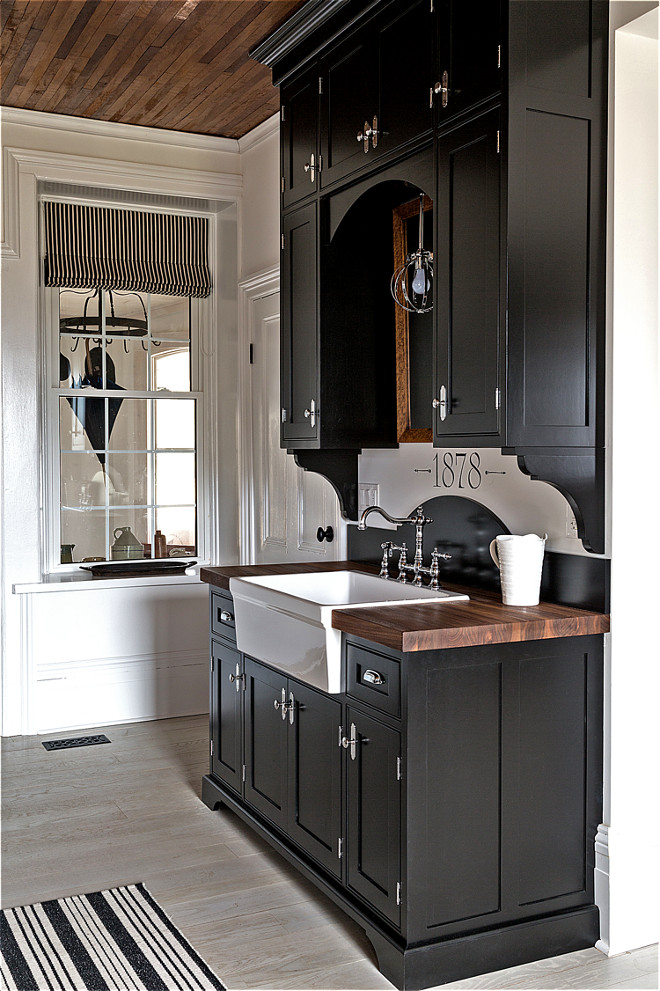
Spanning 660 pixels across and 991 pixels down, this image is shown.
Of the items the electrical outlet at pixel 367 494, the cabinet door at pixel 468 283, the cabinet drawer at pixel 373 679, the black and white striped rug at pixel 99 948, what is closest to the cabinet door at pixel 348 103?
the cabinet door at pixel 468 283

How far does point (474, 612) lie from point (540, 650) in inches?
8.2

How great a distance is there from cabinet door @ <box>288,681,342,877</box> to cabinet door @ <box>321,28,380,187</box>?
1.80 meters

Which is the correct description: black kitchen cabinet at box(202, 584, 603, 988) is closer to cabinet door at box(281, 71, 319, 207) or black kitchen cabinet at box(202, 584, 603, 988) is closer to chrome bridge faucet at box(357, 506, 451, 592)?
chrome bridge faucet at box(357, 506, 451, 592)

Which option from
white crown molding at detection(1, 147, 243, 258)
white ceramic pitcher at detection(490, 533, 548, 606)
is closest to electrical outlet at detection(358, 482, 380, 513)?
white ceramic pitcher at detection(490, 533, 548, 606)

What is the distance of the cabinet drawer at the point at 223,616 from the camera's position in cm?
347

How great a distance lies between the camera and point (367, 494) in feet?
12.7

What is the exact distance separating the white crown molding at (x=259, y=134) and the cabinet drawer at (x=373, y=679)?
9.89 ft

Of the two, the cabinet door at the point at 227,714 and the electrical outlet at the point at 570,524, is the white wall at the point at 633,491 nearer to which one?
the electrical outlet at the point at 570,524

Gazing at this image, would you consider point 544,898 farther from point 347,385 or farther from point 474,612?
point 347,385

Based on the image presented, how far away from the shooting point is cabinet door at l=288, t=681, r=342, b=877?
108 inches

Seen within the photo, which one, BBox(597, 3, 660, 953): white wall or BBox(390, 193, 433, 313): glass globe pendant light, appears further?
BBox(390, 193, 433, 313): glass globe pendant light

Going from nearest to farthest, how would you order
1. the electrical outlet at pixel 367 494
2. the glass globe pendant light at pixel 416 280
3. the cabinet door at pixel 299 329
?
the glass globe pendant light at pixel 416 280
the cabinet door at pixel 299 329
the electrical outlet at pixel 367 494

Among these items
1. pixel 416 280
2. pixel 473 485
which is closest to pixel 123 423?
pixel 416 280

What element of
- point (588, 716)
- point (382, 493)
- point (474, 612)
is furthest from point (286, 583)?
point (588, 716)
